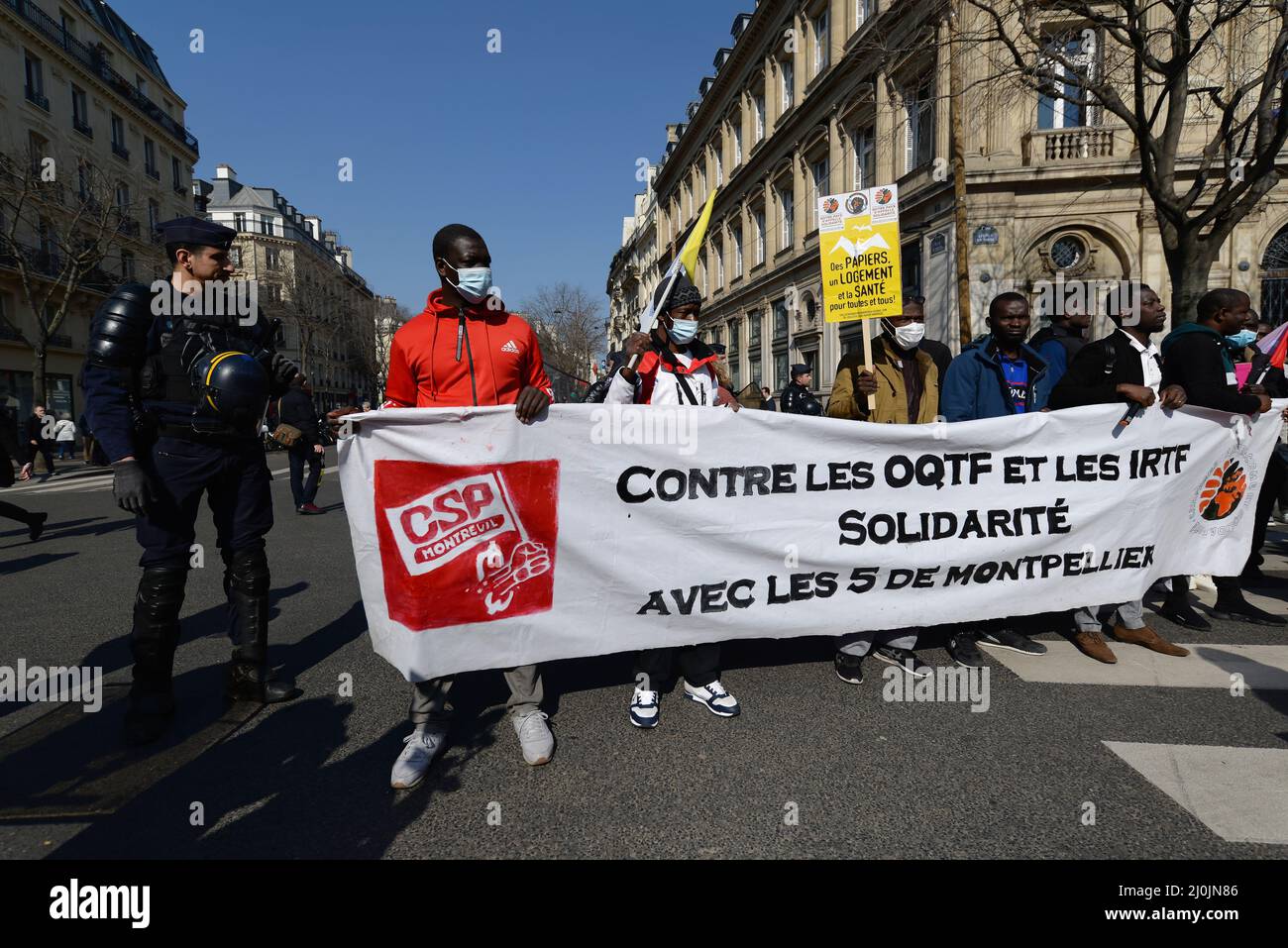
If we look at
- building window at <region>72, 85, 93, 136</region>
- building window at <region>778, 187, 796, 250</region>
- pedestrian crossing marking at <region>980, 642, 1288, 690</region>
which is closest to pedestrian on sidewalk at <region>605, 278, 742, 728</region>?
pedestrian crossing marking at <region>980, 642, 1288, 690</region>

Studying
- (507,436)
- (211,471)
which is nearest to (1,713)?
(211,471)

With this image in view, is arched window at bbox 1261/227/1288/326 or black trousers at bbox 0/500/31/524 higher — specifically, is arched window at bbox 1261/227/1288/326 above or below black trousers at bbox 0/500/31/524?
above

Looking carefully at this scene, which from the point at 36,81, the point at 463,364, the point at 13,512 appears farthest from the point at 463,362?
the point at 36,81

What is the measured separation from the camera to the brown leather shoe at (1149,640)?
3.88 meters

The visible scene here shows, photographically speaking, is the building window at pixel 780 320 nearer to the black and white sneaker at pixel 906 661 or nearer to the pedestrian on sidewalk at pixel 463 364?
the black and white sneaker at pixel 906 661

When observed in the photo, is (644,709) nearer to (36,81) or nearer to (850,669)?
(850,669)

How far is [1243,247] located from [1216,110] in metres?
3.10

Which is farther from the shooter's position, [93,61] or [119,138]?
[119,138]

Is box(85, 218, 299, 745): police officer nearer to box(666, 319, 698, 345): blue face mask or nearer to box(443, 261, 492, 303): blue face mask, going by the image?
box(443, 261, 492, 303): blue face mask

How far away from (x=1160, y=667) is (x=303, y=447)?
9.85m

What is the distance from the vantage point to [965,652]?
3752 millimetres

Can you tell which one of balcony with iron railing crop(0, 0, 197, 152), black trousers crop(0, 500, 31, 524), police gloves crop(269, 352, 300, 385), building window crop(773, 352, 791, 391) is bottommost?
black trousers crop(0, 500, 31, 524)

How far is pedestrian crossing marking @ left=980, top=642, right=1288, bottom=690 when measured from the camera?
348 cm
